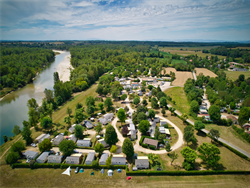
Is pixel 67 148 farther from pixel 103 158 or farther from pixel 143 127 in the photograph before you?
→ pixel 143 127

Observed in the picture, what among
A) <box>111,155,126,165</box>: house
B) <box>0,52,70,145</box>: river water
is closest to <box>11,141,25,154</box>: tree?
<box>0,52,70,145</box>: river water

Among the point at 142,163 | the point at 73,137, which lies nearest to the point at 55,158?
the point at 73,137

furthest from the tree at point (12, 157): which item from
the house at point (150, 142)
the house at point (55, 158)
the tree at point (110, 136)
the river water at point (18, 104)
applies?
the house at point (150, 142)

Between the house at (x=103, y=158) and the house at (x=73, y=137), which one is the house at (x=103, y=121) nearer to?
the house at (x=73, y=137)

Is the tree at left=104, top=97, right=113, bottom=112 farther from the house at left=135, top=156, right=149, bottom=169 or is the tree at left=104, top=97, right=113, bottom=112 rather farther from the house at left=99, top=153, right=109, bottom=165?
the house at left=135, top=156, right=149, bottom=169

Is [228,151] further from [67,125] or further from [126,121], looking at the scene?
[67,125]

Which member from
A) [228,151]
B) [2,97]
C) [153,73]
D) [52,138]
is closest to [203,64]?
[153,73]
